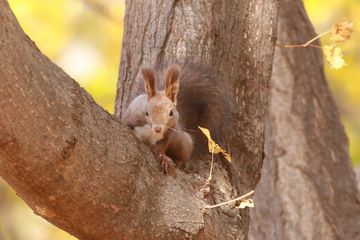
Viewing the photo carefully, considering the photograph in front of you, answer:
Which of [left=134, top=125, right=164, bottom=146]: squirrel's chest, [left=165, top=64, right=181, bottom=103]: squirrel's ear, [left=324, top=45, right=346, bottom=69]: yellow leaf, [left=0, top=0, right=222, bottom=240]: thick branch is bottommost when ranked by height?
[left=0, top=0, right=222, bottom=240]: thick branch

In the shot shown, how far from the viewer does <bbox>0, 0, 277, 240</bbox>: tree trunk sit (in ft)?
7.93

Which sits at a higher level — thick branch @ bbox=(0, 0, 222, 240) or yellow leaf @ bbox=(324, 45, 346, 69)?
yellow leaf @ bbox=(324, 45, 346, 69)

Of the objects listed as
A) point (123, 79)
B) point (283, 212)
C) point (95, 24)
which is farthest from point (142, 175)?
point (95, 24)

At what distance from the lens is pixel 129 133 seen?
280cm

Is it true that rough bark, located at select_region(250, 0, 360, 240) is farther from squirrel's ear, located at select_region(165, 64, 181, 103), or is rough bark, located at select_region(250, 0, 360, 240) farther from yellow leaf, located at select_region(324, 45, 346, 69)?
squirrel's ear, located at select_region(165, 64, 181, 103)

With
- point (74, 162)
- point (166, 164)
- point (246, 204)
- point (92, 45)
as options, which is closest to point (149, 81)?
point (166, 164)

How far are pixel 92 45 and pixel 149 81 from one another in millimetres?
5221

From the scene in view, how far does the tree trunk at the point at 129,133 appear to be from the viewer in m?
2.42

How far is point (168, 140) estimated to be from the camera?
329 centimetres

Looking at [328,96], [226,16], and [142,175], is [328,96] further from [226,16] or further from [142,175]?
[142,175]

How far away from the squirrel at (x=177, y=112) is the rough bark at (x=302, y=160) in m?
1.15

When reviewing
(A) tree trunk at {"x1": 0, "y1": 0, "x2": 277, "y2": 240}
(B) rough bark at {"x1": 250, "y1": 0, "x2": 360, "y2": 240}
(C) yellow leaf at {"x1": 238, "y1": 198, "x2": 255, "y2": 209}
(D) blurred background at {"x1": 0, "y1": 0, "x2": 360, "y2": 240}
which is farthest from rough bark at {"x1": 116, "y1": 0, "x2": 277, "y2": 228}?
(D) blurred background at {"x1": 0, "y1": 0, "x2": 360, "y2": 240}

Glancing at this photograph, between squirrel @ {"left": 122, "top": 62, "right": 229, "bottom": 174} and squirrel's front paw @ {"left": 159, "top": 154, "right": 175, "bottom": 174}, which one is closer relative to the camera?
squirrel's front paw @ {"left": 159, "top": 154, "right": 175, "bottom": 174}

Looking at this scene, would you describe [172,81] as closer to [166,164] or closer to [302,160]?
[166,164]
